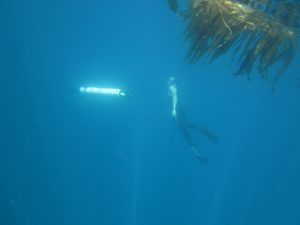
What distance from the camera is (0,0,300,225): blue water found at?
21.4m

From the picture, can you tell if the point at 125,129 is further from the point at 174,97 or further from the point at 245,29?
the point at 245,29

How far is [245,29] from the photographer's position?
4711mm

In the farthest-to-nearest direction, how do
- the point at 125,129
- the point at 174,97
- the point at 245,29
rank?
the point at 125,129 → the point at 174,97 → the point at 245,29

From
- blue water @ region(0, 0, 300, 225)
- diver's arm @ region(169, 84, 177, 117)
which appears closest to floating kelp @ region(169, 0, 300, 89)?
diver's arm @ region(169, 84, 177, 117)

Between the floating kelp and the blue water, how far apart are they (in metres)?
13.7

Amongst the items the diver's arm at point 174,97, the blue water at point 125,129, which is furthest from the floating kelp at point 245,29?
the blue water at point 125,129

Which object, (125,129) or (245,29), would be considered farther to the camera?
(125,129)

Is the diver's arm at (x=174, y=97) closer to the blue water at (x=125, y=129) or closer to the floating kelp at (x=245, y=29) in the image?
the blue water at (x=125, y=129)

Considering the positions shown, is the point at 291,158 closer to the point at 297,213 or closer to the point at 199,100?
the point at 297,213

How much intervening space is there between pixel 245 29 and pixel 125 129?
2589 cm

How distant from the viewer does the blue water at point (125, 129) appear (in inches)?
843

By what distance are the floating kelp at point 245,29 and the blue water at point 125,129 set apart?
13.7 m

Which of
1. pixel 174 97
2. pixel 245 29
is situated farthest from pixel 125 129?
pixel 245 29

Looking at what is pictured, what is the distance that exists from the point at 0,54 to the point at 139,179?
12.3 meters
